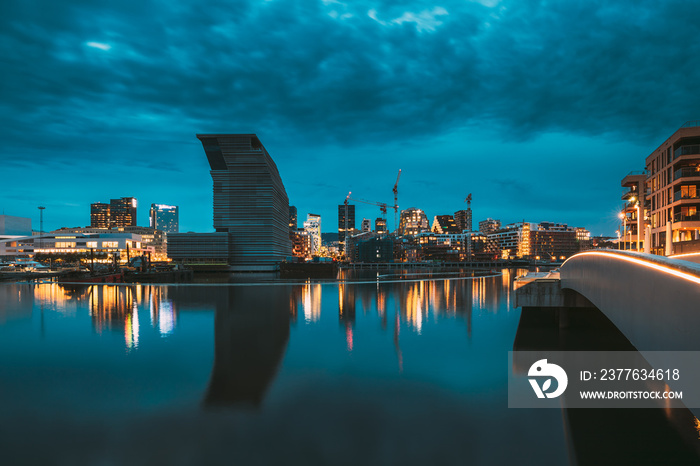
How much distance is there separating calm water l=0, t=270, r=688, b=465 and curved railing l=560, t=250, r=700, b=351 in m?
4.36

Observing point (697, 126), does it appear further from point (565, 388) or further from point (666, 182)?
point (565, 388)

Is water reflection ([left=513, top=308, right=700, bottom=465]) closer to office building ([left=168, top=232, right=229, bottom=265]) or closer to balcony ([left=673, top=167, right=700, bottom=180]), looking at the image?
balcony ([left=673, top=167, right=700, bottom=180])

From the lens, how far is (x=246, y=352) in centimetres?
2308

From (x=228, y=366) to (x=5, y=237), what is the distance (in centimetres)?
23907

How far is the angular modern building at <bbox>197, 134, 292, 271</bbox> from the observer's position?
173625 millimetres

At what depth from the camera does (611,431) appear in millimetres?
12984

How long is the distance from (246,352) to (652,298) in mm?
19447

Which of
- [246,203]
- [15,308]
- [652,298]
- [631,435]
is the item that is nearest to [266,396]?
[631,435]

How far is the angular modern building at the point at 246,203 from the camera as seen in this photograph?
570 feet

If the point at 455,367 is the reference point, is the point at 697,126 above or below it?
above

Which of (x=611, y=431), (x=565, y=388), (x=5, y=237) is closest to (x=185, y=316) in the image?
(x=565, y=388)

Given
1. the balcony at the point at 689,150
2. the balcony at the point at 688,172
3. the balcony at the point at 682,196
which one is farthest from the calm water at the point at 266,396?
the balcony at the point at 689,150

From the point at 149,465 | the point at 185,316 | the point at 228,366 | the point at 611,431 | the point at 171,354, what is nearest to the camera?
the point at 149,465

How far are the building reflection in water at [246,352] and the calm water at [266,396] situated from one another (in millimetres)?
110
